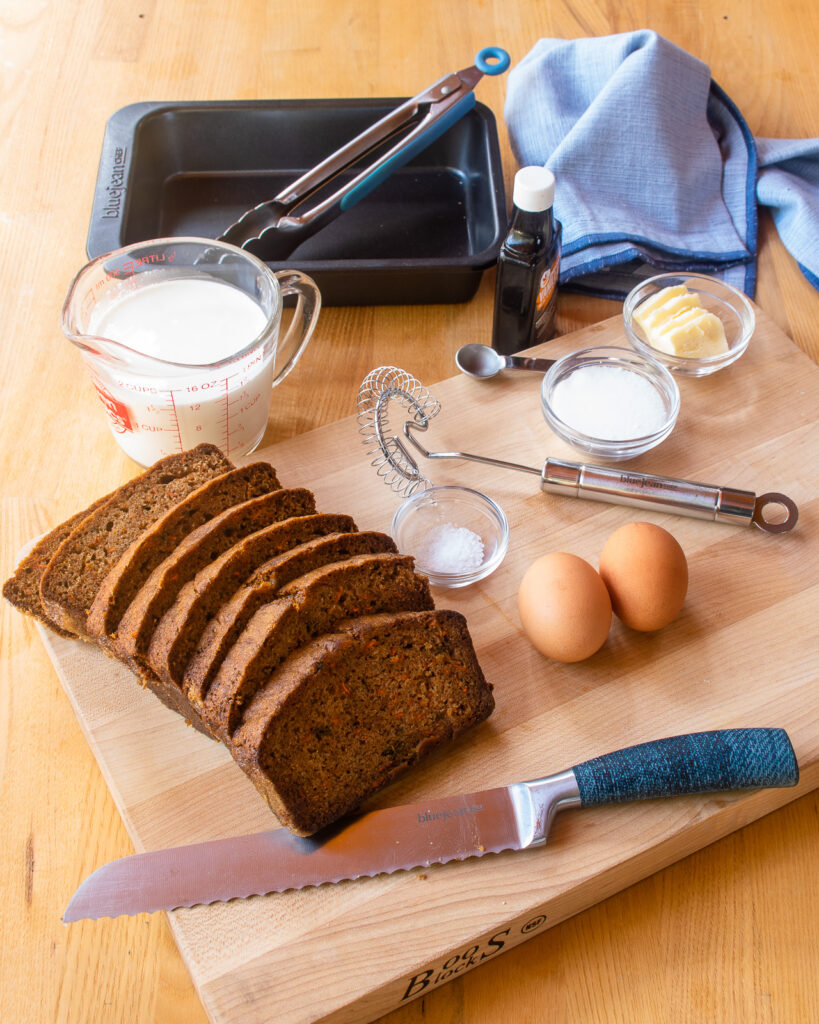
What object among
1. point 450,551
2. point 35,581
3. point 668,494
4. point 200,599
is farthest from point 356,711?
point 668,494

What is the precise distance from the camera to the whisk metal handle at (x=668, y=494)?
1.95 meters

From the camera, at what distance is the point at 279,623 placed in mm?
1529

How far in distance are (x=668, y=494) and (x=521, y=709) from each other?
59cm

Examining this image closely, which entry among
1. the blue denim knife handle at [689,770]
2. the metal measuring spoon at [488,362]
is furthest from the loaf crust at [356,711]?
the metal measuring spoon at [488,362]

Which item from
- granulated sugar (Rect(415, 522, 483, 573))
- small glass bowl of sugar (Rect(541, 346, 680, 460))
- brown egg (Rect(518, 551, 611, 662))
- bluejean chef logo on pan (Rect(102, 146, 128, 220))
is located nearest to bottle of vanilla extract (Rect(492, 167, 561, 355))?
small glass bowl of sugar (Rect(541, 346, 680, 460))

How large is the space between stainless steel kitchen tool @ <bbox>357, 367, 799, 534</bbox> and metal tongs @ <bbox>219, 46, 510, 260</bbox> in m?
0.49

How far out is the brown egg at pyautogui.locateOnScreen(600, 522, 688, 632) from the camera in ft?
5.61

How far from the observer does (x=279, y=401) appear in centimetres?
229

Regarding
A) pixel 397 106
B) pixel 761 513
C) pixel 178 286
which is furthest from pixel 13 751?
pixel 397 106

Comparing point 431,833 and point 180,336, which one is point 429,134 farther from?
point 431,833

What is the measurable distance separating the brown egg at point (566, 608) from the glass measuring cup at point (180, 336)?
0.72m

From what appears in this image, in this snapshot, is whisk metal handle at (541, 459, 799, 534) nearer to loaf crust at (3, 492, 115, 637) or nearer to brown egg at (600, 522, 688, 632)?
brown egg at (600, 522, 688, 632)

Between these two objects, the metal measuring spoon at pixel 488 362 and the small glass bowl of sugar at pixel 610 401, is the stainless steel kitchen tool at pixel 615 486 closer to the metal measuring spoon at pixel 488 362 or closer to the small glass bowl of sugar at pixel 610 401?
the small glass bowl of sugar at pixel 610 401

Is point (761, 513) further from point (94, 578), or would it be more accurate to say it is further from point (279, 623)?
point (94, 578)
